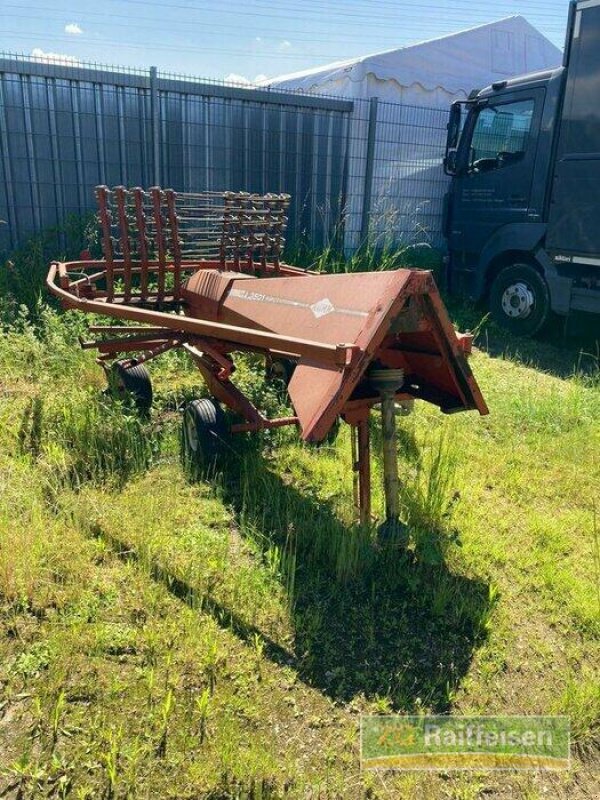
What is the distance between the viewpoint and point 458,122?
8.36 metres

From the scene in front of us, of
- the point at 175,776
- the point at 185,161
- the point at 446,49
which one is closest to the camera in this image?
the point at 175,776

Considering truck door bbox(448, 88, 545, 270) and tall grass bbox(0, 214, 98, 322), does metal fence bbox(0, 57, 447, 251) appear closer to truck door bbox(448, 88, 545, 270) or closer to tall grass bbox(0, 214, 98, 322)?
tall grass bbox(0, 214, 98, 322)

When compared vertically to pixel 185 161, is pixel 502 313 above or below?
below

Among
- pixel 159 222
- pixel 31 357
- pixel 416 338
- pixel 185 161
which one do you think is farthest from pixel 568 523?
pixel 185 161

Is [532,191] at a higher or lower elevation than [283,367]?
higher

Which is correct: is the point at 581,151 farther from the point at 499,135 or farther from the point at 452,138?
the point at 452,138

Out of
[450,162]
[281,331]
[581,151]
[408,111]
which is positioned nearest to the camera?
[281,331]

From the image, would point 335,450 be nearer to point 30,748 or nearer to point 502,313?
point 30,748

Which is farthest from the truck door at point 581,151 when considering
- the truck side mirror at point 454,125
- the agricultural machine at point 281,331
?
the agricultural machine at point 281,331

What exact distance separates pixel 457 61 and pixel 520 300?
695 cm

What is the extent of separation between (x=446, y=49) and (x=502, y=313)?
267 inches

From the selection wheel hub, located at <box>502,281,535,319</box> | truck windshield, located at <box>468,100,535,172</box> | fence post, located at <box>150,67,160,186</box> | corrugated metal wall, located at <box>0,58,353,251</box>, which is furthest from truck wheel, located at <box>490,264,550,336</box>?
fence post, located at <box>150,67,160,186</box>

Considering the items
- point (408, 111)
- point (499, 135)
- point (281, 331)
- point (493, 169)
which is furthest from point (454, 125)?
point (281, 331)

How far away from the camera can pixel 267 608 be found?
2.73m
